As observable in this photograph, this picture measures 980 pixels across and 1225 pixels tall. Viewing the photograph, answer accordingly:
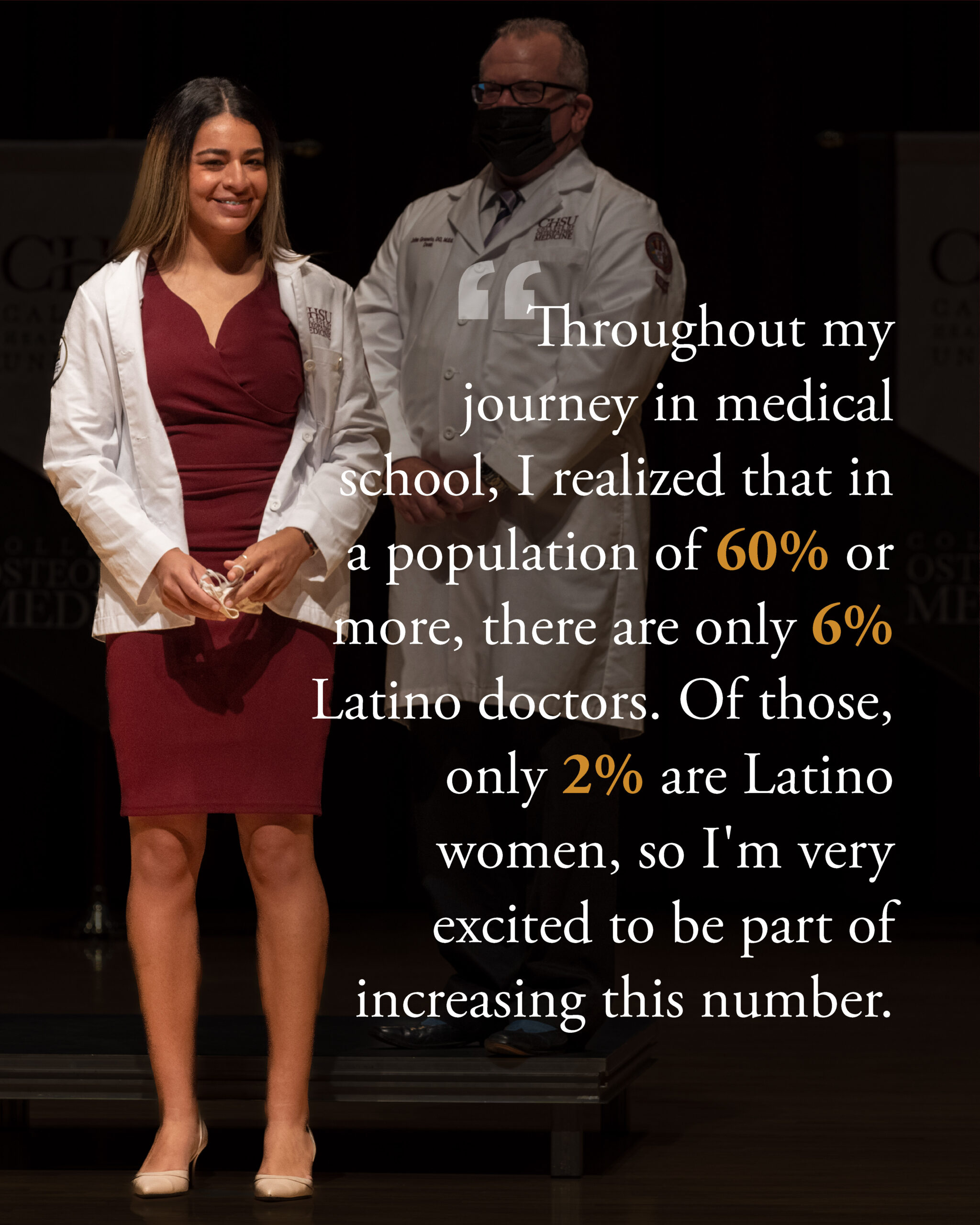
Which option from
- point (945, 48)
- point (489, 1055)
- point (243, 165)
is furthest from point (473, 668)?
point (945, 48)

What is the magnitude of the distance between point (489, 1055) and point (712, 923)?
2567 mm

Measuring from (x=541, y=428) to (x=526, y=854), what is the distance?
58cm

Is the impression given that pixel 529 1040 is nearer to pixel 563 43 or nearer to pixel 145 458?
pixel 145 458

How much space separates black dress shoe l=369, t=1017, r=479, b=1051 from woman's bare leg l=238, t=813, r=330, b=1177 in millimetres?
196

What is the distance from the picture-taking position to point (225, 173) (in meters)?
2.20

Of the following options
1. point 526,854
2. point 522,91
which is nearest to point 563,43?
point 522,91

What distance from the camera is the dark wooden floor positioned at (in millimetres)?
2094

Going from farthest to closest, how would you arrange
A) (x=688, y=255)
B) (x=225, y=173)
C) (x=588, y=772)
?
(x=688, y=255) < (x=588, y=772) < (x=225, y=173)

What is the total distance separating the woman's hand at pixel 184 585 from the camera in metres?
2.08

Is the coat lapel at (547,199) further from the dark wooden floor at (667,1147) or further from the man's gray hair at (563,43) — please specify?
the dark wooden floor at (667,1147)

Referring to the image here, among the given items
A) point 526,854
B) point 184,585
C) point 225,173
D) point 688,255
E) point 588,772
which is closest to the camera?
point 184,585

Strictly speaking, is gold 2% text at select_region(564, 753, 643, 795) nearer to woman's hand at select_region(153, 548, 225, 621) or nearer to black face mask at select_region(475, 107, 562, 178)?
woman's hand at select_region(153, 548, 225, 621)

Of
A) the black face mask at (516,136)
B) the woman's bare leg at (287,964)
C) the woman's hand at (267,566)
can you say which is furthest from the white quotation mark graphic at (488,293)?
the woman's bare leg at (287,964)

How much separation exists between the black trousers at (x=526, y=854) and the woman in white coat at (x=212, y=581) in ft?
0.77
